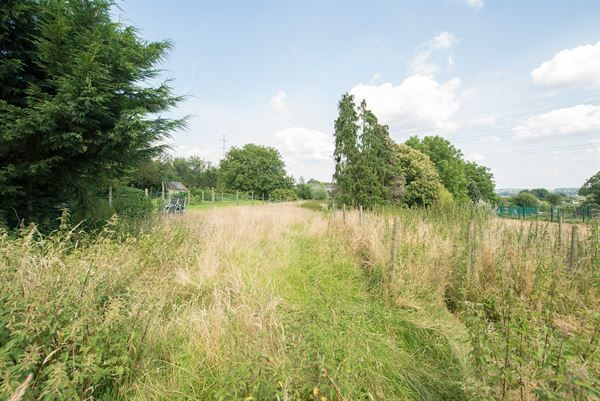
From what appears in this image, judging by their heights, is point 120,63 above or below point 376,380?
above

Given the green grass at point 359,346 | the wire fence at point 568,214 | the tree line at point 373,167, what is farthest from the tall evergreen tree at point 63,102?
the tree line at point 373,167

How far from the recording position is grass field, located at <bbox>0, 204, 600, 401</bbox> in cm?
173

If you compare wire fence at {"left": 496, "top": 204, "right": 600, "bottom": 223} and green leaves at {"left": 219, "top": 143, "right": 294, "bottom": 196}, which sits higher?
green leaves at {"left": 219, "top": 143, "right": 294, "bottom": 196}

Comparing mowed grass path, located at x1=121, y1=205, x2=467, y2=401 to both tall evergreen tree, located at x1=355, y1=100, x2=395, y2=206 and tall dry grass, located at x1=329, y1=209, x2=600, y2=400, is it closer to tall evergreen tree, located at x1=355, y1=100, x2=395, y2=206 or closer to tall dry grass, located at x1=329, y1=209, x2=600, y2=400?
tall dry grass, located at x1=329, y1=209, x2=600, y2=400

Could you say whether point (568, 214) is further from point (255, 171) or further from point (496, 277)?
point (255, 171)

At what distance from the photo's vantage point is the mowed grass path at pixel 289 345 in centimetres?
191

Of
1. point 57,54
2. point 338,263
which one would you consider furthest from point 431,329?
point 57,54

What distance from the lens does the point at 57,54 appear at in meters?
3.87

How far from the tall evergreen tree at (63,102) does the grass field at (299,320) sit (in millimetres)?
1524

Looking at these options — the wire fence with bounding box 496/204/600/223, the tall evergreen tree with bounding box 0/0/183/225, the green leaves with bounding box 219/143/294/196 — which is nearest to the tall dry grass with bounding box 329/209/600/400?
the wire fence with bounding box 496/204/600/223

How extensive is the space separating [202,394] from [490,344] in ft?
7.64

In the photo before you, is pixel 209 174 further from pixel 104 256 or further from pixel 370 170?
pixel 104 256

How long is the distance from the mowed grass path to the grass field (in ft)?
0.06

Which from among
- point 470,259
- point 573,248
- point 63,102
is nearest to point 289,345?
point 470,259
